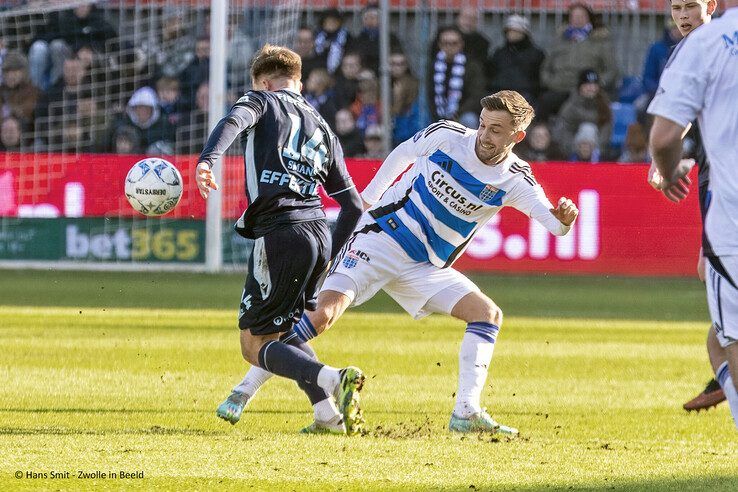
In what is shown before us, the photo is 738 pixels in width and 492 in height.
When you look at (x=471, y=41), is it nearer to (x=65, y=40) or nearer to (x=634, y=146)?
(x=634, y=146)

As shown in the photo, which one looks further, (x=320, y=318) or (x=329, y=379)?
(x=320, y=318)

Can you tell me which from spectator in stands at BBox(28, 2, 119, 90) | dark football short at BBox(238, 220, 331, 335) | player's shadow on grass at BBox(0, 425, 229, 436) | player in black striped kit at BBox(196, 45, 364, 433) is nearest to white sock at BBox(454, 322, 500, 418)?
player in black striped kit at BBox(196, 45, 364, 433)

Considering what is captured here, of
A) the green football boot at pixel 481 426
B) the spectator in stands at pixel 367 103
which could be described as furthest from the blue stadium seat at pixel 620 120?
the green football boot at pixel 481 426

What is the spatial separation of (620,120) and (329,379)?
508 inches

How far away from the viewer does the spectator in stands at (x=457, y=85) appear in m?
17.9

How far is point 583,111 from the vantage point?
1806cm

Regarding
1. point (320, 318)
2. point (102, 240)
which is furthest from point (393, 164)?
point (102, 240)

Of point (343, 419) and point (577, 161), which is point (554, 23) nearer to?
point (577, 161)

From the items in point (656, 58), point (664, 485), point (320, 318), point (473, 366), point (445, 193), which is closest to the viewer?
point (664, 485)

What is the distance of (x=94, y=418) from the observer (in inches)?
281

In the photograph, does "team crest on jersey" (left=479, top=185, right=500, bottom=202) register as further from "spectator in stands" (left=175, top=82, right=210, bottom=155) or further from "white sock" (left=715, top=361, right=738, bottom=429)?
"spectator in stands" (left=175, top=82, right=210, bottom=155)

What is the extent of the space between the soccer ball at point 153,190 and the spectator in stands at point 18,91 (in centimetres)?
1197

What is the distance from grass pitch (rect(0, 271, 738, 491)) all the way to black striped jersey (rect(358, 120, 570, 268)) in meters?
1.01

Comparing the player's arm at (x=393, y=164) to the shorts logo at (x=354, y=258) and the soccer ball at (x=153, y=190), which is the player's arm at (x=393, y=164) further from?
the soccer ball at (x=153, y=190)
